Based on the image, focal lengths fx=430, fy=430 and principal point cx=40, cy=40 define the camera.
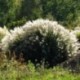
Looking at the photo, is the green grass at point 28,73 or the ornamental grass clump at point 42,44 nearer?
the green grass at point 28,73

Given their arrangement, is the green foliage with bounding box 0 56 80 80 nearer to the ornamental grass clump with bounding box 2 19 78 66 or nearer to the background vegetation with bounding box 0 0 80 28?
the ornamental grass clump with bounding box 2 19 78 66

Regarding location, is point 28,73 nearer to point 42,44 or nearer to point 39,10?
point 42,44

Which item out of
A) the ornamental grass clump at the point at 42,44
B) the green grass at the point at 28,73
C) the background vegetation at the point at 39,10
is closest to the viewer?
the green grass at the point at 28,73

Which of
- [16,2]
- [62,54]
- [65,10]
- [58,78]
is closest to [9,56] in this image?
[62,54]

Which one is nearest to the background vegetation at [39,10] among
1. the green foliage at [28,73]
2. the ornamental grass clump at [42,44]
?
the ornamental grass clump at [42,44]

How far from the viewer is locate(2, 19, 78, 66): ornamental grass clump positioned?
42.0 feet

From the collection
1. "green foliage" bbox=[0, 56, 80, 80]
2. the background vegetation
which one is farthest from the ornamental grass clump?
the background vegetation

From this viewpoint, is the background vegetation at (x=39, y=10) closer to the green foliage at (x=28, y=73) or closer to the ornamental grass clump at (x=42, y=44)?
the ornamental grass clump at (x=42, y=44)

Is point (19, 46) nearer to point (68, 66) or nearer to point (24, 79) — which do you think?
point (68, 66)

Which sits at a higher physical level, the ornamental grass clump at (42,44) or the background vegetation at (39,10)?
the background vegetation at (39,10)

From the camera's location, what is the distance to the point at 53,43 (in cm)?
1287

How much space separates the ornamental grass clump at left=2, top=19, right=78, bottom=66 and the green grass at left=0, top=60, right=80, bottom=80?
141 cm

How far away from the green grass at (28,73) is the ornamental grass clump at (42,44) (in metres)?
1.41

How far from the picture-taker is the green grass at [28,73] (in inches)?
379
